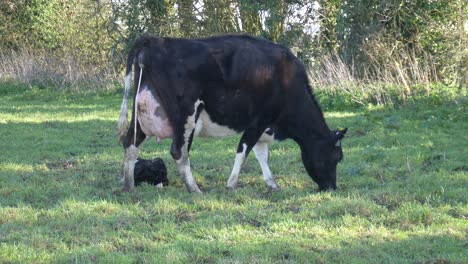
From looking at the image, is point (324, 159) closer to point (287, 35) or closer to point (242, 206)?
point (242, 206)

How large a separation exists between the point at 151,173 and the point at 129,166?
1.13ft

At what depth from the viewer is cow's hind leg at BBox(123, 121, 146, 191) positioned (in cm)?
837

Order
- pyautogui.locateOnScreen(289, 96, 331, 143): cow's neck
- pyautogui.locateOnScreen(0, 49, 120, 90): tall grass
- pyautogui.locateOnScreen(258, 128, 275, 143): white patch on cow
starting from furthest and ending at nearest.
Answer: pyautogui.locateOnScreen(0, 49, 120, 90): tall grass < pyautogui.locateOnScreen(258, 128, 275, 143): white patch on cow < pyautogui.locateOnScreen(289, 96, 331, 143): cow's neck

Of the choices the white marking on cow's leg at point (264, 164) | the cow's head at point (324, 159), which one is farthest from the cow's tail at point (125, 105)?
the cow's head at point (324, 159)

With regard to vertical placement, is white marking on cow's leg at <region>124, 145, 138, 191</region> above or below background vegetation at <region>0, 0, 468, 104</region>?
below

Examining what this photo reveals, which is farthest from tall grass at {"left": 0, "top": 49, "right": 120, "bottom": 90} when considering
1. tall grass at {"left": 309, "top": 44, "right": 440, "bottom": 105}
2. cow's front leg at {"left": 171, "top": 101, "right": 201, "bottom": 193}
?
cow's front leg at {"left": 171, "top": 101, "right": 201, "bottom": 193}

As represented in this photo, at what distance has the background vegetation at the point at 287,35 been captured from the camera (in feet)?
54.2

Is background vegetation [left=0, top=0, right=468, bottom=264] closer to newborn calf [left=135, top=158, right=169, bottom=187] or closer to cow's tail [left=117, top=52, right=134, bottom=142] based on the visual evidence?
newborn calf [left=135, top=158, right=169, bottom=187]

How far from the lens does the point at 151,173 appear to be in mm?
8633

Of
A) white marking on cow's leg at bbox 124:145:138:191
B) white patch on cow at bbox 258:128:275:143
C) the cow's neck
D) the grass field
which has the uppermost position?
the cow's neck

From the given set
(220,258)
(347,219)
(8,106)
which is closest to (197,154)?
(347,219)

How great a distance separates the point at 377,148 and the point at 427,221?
4.30m

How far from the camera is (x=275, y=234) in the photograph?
20.1 feet

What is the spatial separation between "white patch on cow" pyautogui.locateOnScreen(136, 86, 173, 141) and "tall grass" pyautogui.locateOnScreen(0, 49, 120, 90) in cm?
1365
